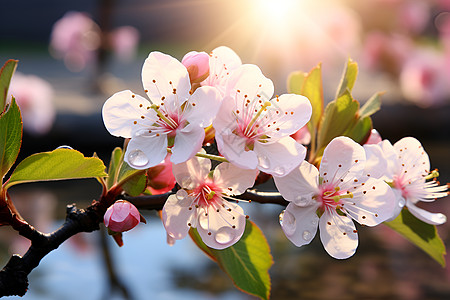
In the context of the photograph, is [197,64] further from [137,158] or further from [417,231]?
[417,231]

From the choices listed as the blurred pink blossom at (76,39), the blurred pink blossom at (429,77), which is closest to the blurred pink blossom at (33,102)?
the blurred pink blossom at (76,39)

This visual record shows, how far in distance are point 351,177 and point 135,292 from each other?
57cm

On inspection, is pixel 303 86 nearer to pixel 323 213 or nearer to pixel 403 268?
pixel 323 213

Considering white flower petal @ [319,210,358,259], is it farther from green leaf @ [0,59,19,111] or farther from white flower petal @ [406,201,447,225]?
green leaf @ [0,59,19,111]

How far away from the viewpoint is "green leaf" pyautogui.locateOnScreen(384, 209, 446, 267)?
328 mm

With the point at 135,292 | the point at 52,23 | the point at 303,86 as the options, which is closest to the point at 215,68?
the point at 303,86

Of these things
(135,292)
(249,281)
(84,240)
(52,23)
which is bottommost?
(52,23)

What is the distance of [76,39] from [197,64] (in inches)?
76.0

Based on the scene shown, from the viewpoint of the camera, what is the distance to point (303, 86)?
1.11 feet

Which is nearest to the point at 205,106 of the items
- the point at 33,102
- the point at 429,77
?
the point at 33,102

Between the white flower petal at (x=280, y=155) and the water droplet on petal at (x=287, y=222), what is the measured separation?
26 millimetres

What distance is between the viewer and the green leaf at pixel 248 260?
0.30 metres

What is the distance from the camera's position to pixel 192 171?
0.90 feet

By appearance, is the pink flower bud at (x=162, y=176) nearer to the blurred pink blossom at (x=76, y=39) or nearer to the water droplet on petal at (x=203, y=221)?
the water droplet on petal at (x=203, y=221)
